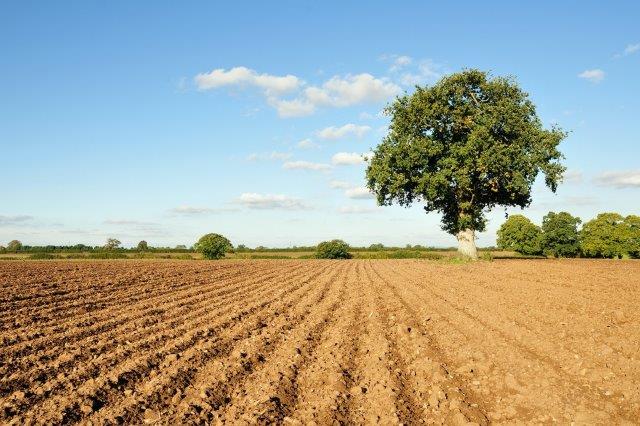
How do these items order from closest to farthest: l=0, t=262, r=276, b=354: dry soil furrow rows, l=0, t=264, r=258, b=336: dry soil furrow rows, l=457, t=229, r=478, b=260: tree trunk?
l=0, t=262, r=276, b=354: dry soil furrow rows < l=0, t=264, r=258, b=336: dry soil furrow rows < l=457, t=229, r=478, b=260: tree trunk

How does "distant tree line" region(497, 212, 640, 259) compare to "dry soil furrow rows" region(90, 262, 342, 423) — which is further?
"distant tree line" region(497, 212, 640, 259)

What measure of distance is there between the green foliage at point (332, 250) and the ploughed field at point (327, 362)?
2797 inches

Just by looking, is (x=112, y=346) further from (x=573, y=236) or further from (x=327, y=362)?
(x=573, y=236)

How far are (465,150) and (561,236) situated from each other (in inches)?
2213

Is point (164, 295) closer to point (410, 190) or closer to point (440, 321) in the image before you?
point (440, 321)

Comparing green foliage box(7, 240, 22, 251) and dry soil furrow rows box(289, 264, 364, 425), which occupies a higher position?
green foliage box(7, 240, 22, 251)

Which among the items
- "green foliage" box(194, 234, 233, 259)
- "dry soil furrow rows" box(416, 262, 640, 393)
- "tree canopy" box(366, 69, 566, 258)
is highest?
"tree canopy" box(366, 69, 566, 258)

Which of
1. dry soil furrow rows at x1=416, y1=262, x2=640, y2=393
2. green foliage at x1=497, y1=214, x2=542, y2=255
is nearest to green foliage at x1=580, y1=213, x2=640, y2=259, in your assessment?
green foliage at x1=497, y1=214, x2=542, y2=255

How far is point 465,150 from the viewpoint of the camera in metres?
32.8

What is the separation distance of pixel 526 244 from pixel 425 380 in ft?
273

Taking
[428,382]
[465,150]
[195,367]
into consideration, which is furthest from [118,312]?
[465,150]

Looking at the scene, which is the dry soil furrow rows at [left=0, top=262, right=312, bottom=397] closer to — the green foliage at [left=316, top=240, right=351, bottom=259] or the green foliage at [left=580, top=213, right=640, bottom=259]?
the green foliage at [left=316, top=240, right=351, bottom=259]

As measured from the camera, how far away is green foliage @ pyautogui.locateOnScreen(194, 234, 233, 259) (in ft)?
264

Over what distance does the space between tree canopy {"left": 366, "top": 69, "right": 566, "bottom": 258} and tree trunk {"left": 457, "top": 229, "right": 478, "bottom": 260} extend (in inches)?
9.5
